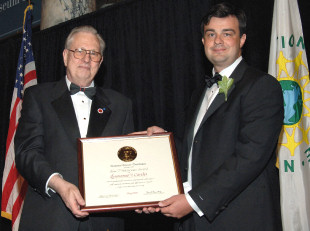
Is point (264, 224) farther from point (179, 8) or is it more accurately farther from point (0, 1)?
point (0, 1)

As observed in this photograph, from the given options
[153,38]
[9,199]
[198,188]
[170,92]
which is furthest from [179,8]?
[9,199]

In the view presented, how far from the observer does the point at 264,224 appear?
7.37ft

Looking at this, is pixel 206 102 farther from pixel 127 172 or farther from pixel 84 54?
pixel 84 54

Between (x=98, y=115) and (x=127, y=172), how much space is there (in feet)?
1.80

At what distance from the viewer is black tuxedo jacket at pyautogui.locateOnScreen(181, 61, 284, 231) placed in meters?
2.26

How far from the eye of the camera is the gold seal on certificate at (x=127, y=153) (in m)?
2.52

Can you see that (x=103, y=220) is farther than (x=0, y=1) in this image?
No

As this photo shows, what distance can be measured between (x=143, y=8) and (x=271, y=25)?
5.33ft

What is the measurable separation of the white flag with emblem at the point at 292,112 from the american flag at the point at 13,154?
128 inches

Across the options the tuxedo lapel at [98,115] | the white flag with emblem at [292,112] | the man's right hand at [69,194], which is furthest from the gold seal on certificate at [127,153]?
the white flag with emblem at [292,112]

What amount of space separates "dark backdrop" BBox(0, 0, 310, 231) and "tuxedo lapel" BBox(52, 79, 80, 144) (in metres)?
1.66

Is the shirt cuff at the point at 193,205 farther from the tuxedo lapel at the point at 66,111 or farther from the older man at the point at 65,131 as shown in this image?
the tuxedo lapel at the point at 66,111

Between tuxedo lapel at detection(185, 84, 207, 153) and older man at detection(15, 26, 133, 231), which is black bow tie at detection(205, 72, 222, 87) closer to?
tuxedo lapel at detection(185, 84, 207, 153)

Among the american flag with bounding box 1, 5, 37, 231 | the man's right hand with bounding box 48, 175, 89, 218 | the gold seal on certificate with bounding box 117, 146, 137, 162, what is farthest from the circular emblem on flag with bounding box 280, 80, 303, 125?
the american flag with bounding box 1, 5, 37, 231
